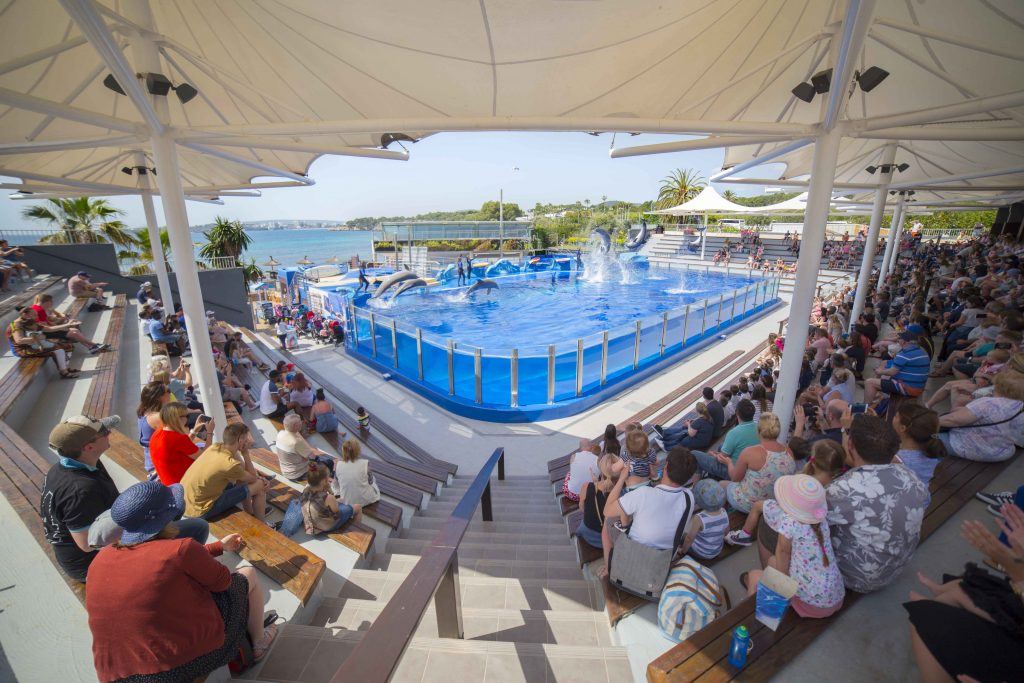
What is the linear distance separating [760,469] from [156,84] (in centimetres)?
668

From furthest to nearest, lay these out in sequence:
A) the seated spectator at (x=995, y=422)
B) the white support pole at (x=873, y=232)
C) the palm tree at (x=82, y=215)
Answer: the palm tree at (x=82, y=215)
the white support pole at (x=873, y=232)
the seated spectator at (x=995, y=422)

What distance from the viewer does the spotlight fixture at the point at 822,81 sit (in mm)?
4270

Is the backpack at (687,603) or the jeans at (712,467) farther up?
the backpack at (687,603)

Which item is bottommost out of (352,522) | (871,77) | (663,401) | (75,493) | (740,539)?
(663,401)

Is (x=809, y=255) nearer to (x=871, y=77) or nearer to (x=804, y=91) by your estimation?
(x=804, y=91)

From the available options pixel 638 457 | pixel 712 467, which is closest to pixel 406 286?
pixel 712 467

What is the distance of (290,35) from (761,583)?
6280 millimetres

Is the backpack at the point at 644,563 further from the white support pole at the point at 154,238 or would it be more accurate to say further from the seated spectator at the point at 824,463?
the white support pole at the point at 154,238

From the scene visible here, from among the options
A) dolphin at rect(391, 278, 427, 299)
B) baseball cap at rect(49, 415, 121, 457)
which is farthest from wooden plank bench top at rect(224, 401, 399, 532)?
dolphin at rect(391, 278, 427, 299)

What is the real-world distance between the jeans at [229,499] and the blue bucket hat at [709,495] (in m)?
3.99

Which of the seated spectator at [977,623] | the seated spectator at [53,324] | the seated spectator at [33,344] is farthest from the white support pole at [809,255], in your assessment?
the seated spectator at [53,324]

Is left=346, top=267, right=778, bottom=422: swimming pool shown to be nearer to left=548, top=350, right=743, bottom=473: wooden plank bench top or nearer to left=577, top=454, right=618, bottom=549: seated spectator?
left=548, top=350, right=743, bottom=473: wooden plank bench top

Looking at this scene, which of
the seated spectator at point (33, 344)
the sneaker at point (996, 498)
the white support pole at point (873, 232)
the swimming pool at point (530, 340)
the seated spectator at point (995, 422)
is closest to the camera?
the sneaker at point (996, 498)

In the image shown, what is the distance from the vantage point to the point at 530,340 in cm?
1539
